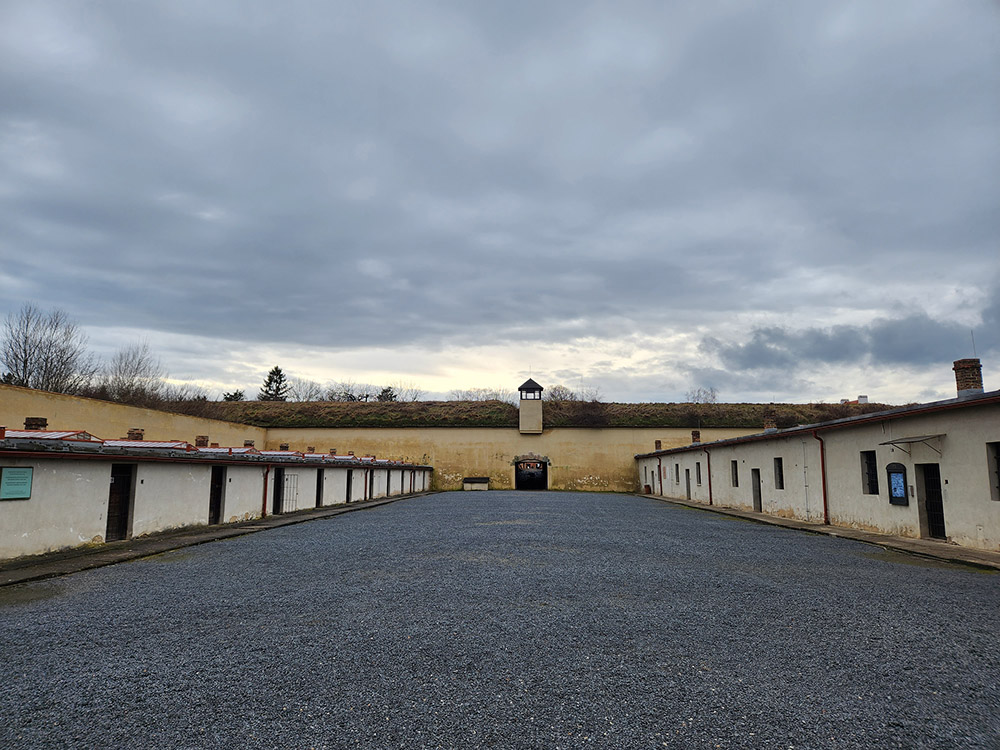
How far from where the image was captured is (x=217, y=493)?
17.0 m

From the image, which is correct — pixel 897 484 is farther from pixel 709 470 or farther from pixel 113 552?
pixel 113 552

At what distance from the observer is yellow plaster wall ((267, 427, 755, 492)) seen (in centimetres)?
4347

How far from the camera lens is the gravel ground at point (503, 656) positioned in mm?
3723

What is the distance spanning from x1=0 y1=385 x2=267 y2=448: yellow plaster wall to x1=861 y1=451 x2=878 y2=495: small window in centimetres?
2948

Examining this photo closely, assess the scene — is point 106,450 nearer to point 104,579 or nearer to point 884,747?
point 104,579

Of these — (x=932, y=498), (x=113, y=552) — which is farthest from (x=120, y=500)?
(x=932, y=498)

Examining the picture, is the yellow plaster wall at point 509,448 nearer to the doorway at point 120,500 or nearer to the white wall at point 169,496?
the white wall at point 169,496

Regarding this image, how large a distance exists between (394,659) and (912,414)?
13.4m

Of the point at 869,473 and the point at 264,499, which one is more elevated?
the point at 869,473

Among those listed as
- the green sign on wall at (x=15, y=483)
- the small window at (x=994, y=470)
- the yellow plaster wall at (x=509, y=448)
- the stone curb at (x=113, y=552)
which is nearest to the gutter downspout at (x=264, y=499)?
the stone curb at (x=113, y=552)

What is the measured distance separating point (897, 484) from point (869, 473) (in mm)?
1582

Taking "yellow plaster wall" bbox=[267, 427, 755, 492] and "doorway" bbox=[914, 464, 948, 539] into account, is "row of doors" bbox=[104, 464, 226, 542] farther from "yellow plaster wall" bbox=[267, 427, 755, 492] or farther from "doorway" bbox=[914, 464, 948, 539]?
"yellow plaster wall" bbox=[267, 427, 755, 492]

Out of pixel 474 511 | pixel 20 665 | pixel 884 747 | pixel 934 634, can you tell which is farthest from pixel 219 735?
pixel 474 511

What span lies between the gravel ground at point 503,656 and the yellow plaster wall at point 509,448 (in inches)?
1340
